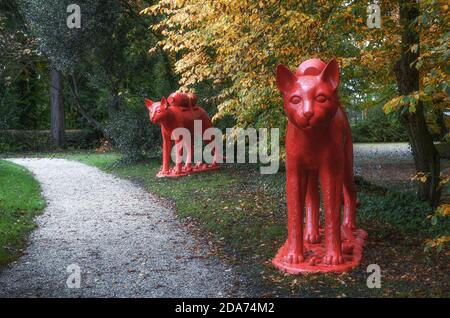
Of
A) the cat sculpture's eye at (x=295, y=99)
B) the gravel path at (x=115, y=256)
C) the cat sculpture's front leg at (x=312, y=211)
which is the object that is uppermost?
the cat sculpture's eye at (x=295, y=99)

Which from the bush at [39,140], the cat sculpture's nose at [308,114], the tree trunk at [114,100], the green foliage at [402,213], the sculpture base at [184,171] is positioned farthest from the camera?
the bush at [39,140]

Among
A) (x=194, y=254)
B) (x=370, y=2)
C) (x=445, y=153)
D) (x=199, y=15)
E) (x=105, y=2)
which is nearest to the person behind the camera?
(x=194, y=254)

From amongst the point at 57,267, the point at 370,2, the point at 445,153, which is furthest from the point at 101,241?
the point at 445,153

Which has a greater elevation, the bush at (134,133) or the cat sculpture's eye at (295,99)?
the cat sculpture's eye at (295,99)

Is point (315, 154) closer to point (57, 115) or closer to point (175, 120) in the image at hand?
point (175, 120)

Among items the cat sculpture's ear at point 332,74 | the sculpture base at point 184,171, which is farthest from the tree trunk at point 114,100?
the cat sculpture's ear at point 332,74

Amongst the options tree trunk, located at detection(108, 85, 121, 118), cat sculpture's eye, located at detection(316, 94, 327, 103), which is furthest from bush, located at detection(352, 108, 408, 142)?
→ cat sculpture's eye, located at detection(316, 94, 327, 103)

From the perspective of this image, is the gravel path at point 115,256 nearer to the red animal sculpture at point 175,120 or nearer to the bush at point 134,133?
the red animal sculpture at point 175,120

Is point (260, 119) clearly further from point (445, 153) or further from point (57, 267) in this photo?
point (445, 153)

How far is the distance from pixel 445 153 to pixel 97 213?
15501 mm

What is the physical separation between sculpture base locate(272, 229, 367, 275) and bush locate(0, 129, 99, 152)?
22.4 metres

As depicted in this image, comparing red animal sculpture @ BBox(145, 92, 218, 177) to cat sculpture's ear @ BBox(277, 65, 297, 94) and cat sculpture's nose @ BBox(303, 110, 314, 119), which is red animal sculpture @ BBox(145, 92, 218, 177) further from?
cat sculpture's nose @ BBox(303, 110, 314, 119)

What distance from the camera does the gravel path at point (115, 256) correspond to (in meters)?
5.71
